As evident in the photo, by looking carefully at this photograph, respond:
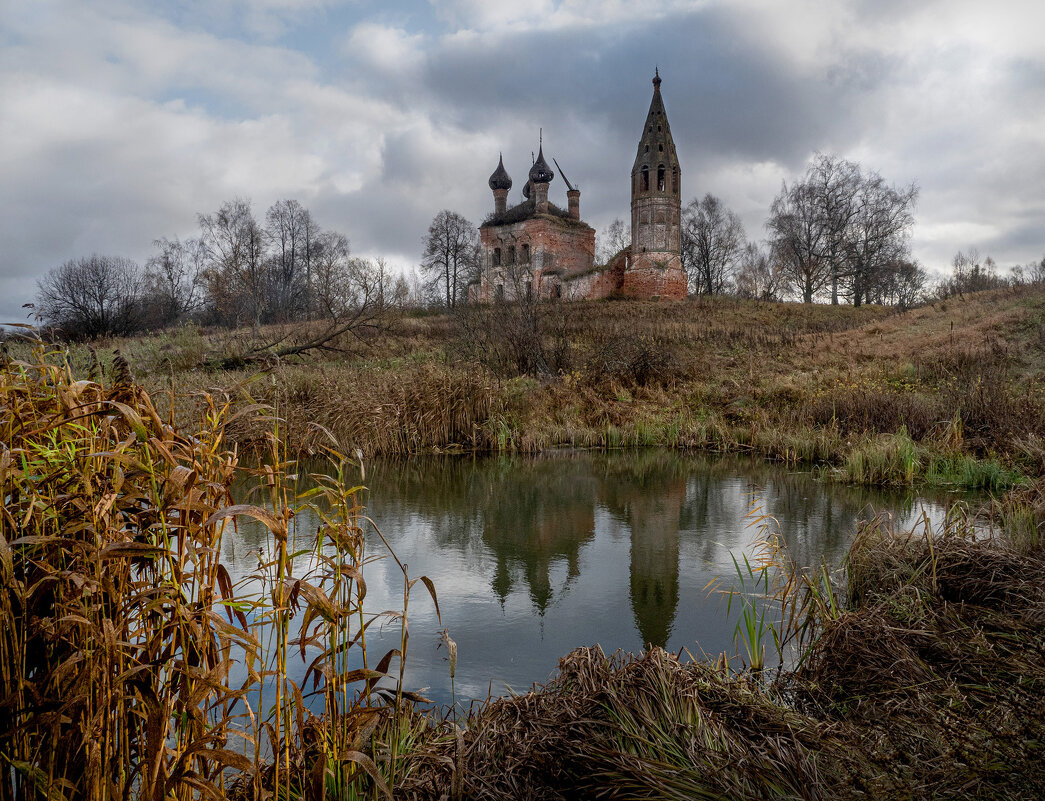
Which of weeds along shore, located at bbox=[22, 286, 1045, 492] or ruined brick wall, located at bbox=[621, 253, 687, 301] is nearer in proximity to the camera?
weeds along shore, located at bbox=[22, 286, 1045, 492]

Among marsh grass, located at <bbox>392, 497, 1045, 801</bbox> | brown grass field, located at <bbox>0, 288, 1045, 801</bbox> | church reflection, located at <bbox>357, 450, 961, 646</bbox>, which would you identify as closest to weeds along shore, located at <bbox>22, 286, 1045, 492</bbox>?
church reflection, located at <bbox>357, 450, 961, 646</bbox>

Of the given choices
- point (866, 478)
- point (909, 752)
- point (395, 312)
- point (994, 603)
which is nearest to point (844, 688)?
point (909, 752)

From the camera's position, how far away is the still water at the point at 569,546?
407cm

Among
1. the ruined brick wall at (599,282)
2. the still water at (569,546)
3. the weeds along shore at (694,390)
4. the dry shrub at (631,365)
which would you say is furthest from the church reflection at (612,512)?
the ruined brick wall at (599,282)

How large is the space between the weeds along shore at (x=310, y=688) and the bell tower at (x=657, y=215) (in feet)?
121

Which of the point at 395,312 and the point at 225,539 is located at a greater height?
the point at 395,312

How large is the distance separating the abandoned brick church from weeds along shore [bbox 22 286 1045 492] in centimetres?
1724

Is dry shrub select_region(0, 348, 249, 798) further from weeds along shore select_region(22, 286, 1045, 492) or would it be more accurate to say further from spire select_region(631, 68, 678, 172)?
spire select_region(631, 68, 678, 172)

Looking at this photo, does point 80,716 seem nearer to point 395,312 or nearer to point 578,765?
point 578,765

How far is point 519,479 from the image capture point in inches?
380

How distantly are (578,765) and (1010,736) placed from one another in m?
1.43

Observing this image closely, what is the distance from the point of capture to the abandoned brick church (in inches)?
1537

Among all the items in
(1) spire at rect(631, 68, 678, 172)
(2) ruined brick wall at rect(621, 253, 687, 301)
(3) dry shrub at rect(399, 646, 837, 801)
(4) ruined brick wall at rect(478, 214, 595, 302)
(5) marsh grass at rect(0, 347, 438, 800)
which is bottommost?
(3) dry shrub at rect(399, 646, 837, 801)

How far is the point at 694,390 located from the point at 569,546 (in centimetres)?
1051
